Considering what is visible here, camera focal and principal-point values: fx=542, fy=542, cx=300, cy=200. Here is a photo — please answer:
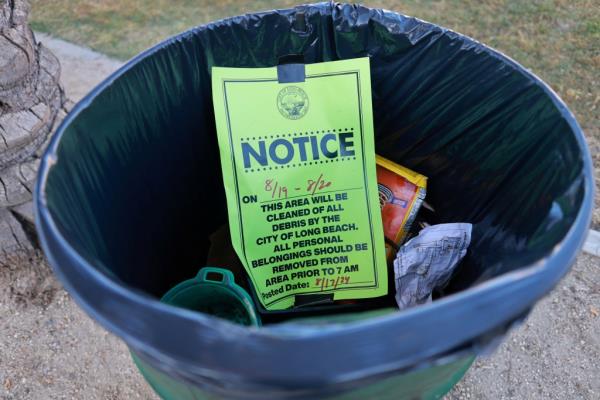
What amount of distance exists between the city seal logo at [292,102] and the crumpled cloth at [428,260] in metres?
0.36

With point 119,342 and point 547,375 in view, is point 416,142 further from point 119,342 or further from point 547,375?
point 119,342

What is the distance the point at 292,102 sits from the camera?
1154mm

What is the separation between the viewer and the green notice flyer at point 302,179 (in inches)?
45.1

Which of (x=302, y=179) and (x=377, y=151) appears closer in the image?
(x=302, y=179)

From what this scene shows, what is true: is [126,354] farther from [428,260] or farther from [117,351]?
[428,260]

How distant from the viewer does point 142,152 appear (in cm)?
110

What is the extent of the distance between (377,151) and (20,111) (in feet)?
3.17

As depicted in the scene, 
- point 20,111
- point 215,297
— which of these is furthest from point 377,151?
point 20,111

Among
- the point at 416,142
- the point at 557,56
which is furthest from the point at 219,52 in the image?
the point at 557,56

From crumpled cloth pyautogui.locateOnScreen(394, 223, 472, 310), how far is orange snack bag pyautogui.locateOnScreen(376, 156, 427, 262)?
9 cm

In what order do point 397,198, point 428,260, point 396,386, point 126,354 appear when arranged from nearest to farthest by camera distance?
point 396,386 → point 428,260 → point 397,198 → point 126,354

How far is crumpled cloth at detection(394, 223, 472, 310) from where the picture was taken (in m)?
1.10

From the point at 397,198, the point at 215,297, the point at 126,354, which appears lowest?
the point at 126,354

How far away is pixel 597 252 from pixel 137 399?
1323 millimetres
